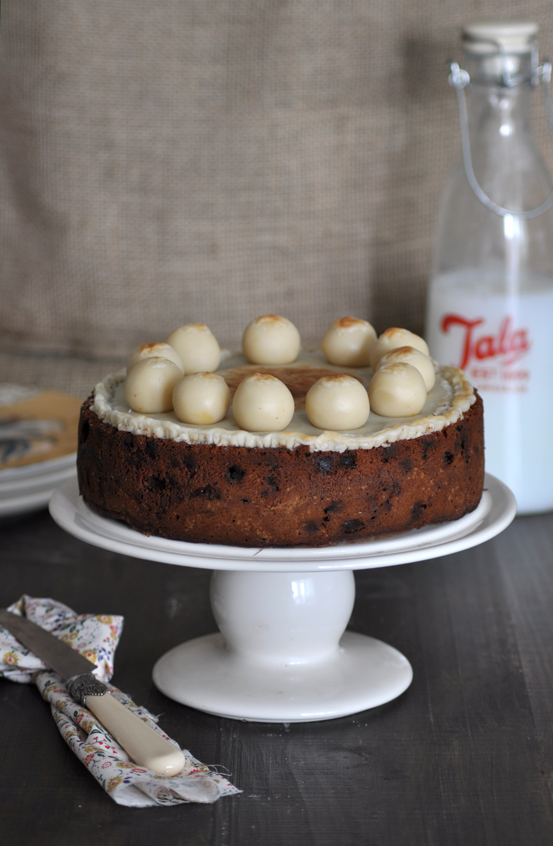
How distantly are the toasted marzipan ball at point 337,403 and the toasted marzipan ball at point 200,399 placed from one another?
0.24 ft

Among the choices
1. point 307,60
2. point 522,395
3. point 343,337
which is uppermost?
point 307,60

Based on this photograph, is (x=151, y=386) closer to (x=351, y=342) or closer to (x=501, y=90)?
(x=351, y=342)

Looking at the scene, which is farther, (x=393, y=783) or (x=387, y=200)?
(x=387, y=200)

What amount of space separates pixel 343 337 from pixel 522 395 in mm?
401

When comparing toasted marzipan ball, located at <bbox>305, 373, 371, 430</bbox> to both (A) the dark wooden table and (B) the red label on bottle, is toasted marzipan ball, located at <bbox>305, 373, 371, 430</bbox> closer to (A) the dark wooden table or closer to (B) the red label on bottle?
(A) the dark wooden table

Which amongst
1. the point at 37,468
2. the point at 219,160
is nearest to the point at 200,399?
the point at 37,468

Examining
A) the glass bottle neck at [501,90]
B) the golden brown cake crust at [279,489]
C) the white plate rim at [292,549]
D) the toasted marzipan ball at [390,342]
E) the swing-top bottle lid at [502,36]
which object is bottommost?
the white plate rim at [292,549]

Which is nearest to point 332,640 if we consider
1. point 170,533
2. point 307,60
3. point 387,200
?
point 170,533

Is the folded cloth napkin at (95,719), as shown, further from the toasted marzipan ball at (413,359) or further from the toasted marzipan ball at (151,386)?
the toasted marzipan ball at (413,359)

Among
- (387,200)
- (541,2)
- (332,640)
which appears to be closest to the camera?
(332,640)

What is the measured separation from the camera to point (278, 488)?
2.40ft

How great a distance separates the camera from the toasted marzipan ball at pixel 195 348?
35.4 inches

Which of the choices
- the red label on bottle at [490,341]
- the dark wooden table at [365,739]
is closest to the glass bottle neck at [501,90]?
the red label on bottle at [490,341]

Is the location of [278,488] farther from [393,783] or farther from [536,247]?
[536,247]
